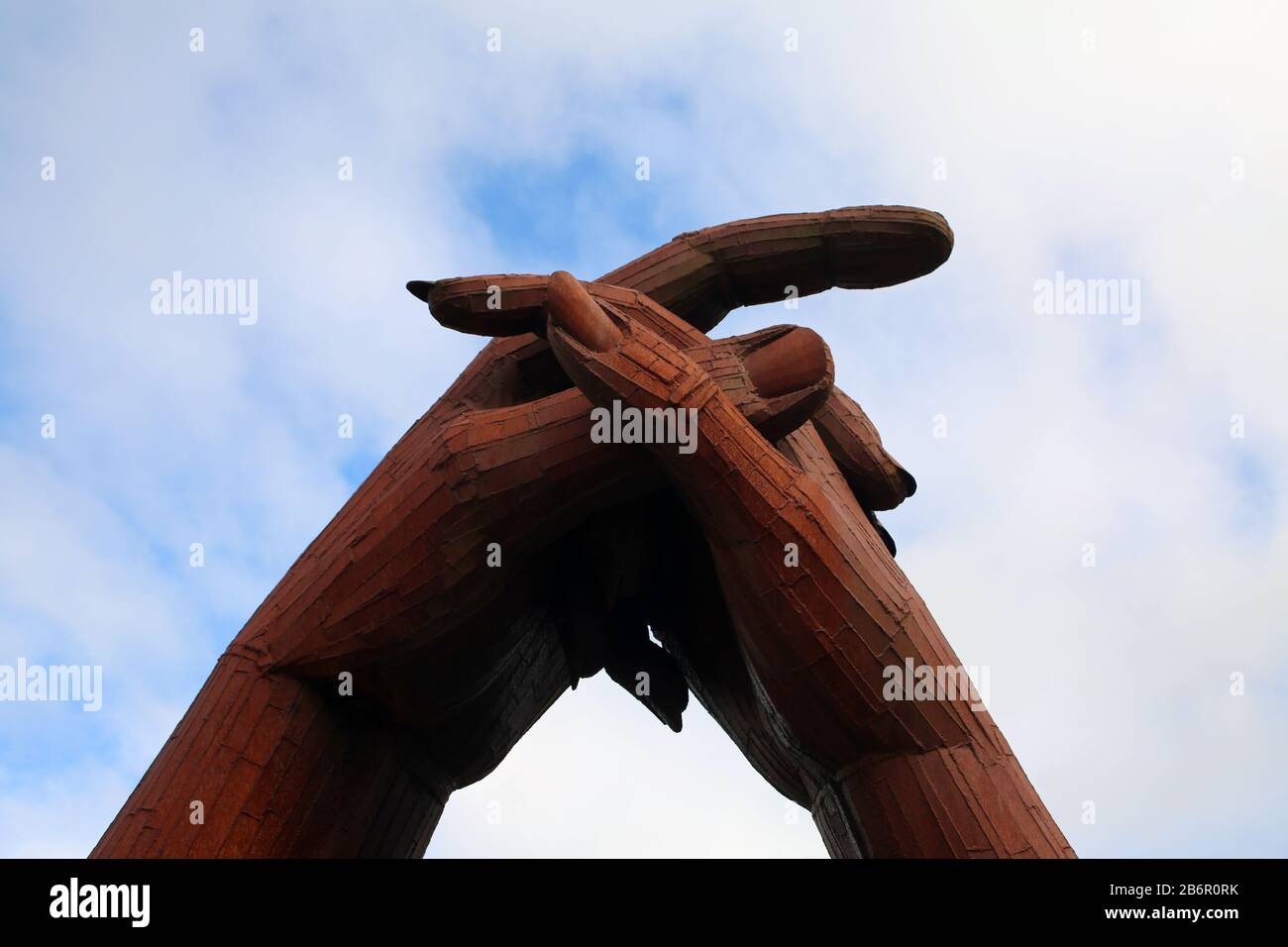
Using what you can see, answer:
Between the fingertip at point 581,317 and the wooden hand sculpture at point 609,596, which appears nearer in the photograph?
the wooden hand sculpture at point 609,596

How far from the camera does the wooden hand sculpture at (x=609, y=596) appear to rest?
18.6 ft

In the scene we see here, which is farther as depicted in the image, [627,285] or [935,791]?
[627,285]

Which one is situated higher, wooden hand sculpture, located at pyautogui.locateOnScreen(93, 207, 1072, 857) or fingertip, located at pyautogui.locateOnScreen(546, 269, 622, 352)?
fingertip, located at pyautogui.locateOnScreen(546, 269, 622, 352)

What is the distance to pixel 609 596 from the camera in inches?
268

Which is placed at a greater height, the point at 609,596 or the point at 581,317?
the point at 581,317

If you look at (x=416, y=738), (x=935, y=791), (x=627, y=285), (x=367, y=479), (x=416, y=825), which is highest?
(x=627, y=285)

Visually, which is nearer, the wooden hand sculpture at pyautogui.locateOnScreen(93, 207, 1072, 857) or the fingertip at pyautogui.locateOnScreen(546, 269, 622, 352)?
the wooden hand sculpture at pyautogui.locateOnScreen(93, 207, 1072, 857)

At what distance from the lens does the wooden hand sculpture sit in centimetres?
566

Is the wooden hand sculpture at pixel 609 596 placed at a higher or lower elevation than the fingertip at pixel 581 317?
lower
